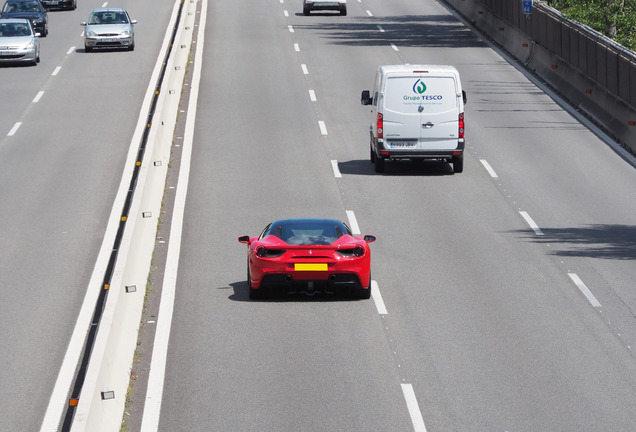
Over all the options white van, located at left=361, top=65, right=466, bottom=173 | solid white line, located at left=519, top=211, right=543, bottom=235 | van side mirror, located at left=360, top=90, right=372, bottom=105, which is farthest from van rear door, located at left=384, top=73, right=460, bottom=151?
solid white line, located at left=519, top=211, right=543, bottom=235

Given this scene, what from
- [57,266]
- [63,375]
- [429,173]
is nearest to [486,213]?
[429,173]

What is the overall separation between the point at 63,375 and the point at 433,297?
5.46 metres

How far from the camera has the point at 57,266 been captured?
61.5 feet

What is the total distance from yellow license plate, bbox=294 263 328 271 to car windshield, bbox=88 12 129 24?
107 ft

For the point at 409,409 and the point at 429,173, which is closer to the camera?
the point at 409,409

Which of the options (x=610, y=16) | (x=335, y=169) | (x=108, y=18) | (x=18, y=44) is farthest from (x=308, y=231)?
(x=108, y=18)

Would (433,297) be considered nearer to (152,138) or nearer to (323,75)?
(152,138)

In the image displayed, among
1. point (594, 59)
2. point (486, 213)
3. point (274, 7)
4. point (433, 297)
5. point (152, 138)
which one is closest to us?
point (433, 297)

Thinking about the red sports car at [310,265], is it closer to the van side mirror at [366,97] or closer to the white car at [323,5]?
the van side mirror at [366,97]

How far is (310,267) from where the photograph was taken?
16078 mm

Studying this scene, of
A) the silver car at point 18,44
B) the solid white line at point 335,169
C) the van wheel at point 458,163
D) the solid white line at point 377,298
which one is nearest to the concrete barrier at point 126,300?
the solid white line at point 377,298

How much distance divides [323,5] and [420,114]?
30466 mm

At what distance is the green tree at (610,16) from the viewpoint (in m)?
42.6

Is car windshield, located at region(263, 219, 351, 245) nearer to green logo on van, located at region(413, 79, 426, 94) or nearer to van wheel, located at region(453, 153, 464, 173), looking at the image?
green logo on van, located at region(413, 79, 426, 94)
